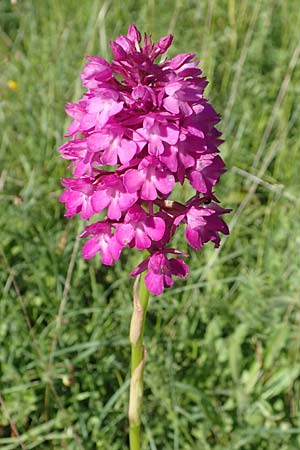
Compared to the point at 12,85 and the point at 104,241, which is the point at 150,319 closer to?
the point at 104,241

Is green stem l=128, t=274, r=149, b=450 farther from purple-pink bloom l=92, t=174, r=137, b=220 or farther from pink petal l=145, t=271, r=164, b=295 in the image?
purple-pink bloom l=92, t=174, r=137, b=220

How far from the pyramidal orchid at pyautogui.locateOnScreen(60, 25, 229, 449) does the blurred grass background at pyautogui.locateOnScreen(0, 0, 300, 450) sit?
2.32 feet

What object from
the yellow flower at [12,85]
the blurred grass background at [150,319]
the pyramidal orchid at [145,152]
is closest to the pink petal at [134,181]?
the pyramidal orchid at [145,152]

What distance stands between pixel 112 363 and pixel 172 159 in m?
1.09

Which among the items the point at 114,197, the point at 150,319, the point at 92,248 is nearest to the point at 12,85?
the point at 150,319

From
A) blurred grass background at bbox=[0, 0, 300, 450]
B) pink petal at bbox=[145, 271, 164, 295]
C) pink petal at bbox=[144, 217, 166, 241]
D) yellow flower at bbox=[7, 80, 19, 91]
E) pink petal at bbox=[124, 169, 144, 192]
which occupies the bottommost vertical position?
blurred grass background at bbox=[0, 0, 300, 450]

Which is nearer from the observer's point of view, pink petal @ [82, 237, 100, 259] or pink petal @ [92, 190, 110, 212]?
pink petal @ [92, 190, 110, 212]

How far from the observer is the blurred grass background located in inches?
79.6

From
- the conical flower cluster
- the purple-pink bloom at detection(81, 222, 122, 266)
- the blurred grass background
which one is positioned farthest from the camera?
the blurred grass background

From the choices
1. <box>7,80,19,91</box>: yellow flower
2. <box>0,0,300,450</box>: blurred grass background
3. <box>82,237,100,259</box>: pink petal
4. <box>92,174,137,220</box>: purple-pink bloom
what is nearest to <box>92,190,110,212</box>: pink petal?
<box>92,174,137,220</box>: purple-pink bloom

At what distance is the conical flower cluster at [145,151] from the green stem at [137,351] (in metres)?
0.09

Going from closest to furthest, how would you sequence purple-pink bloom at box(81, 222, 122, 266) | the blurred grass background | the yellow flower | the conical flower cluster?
1. the conical flower cluster
2. purple-pink bloom at box(81, 222, 122, 266)
3. the blurred grass background
4. the yellow flower

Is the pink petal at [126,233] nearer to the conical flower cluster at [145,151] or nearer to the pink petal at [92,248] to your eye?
the conical flower cluster at [145,151]

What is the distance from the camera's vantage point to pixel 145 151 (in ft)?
4.05
